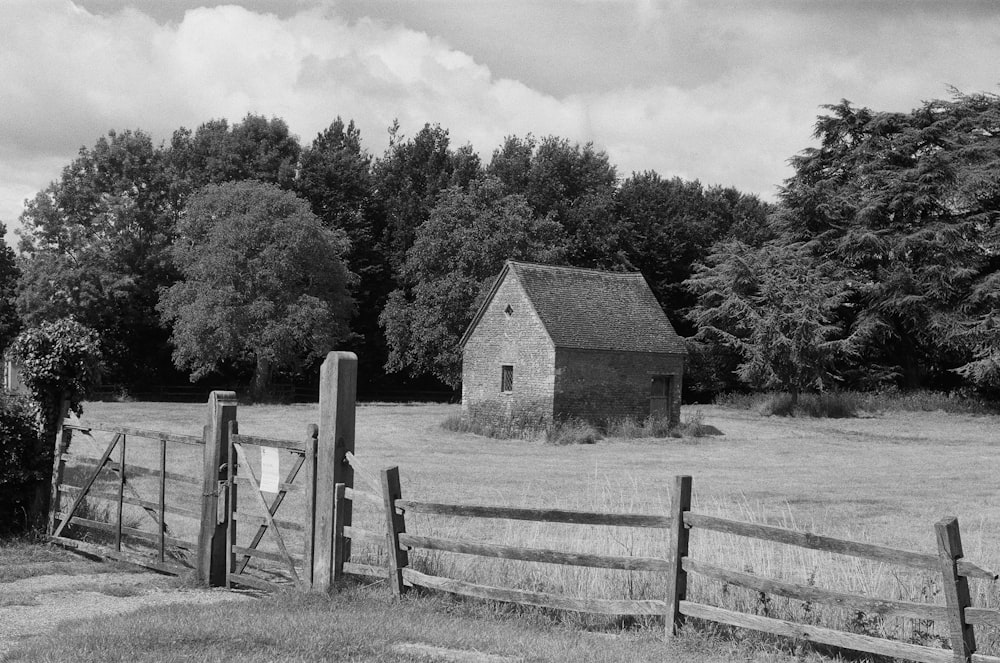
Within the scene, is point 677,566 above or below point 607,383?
below

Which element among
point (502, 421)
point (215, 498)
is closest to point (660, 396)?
point (502, 421)

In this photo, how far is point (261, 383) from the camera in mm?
51938

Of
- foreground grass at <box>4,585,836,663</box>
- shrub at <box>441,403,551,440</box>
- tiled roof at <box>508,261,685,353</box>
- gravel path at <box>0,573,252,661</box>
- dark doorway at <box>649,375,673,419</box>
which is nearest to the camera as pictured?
foreground grass at <box>4,585,836,663</box>

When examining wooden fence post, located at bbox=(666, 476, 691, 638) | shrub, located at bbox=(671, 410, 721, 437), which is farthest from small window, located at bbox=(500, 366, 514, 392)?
wooden fence post, located at bbox=(666, 476, 691, 638)

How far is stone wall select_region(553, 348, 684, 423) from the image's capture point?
35.8 metres

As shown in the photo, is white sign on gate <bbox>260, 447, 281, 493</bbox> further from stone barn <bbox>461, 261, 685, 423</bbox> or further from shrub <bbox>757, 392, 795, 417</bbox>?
shrub <bbox>757, 392, 795, 417</bbox>

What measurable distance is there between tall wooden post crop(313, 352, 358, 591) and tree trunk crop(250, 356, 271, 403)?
42708mm

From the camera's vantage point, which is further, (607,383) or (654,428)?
(607,383)

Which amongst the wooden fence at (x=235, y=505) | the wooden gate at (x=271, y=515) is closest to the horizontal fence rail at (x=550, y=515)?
the wooden fence at (x=235, y=505)

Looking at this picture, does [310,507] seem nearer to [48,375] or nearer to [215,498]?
[215,498]

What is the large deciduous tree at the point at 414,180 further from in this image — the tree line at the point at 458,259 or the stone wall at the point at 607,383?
the stone wall at the point at 607,383

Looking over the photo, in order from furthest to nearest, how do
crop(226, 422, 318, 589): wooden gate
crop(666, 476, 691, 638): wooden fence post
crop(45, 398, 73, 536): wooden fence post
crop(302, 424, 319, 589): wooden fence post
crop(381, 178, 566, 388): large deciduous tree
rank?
crop(381, 178, 566, 388): large deciduous tree, crop(45, 398, 73, 536): wooden fence post, crop(226, 422, 318, 589): wooden gate, crop(302, 424, 319, 589): wooden fence post, crop(666, 476, 691, 638): wooden fence post

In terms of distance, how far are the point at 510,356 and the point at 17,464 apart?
25456mm

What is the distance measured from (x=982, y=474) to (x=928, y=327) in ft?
84.2
